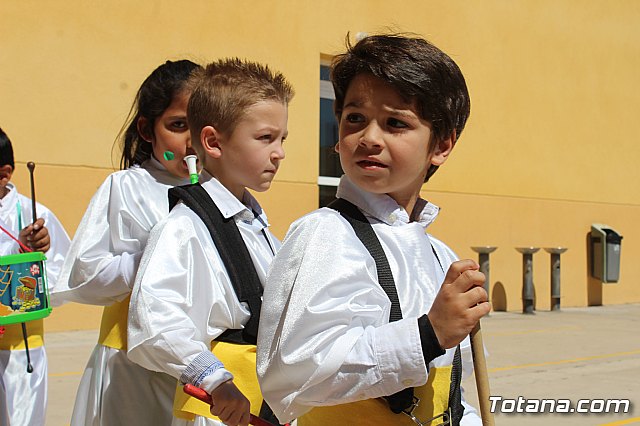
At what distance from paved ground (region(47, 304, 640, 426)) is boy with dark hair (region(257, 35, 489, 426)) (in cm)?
392

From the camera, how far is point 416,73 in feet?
6.54

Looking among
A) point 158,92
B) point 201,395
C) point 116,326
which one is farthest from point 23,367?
point 201,395

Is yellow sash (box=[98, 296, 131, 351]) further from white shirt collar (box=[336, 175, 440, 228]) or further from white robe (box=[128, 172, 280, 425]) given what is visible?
white shirt collar (box=[336, 175, 440, 228])

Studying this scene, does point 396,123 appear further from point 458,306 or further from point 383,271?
point 458,306

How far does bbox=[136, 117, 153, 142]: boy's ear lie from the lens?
11.3ft

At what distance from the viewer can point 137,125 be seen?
3.51 metres

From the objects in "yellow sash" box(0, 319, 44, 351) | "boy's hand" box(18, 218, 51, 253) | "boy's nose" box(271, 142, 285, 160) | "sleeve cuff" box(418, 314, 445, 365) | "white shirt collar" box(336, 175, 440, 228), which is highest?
"boy's nose" box(271, 142, 285, 160)

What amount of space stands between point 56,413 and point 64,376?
1305 millimetres

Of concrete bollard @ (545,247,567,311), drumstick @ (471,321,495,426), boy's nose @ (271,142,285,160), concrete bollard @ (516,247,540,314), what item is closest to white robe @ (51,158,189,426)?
boy's nose @ (271,142,285,160)

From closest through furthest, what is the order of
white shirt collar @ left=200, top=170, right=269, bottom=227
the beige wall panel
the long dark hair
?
white shirt collar @ left=200, top=170, right=269, bottom=227 < the long dark hair < the beige wall panel

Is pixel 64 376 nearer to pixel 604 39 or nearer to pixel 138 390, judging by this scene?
pixel 138 390

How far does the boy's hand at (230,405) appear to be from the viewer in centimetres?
228

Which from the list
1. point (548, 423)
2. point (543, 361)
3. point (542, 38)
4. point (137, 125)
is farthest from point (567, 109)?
point (137, 125)

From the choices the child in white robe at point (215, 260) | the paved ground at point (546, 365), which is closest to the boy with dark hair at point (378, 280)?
the child in white robe at point (215, 260)
